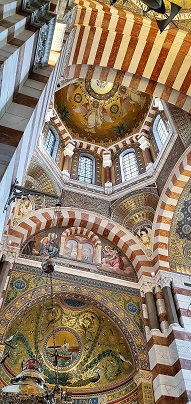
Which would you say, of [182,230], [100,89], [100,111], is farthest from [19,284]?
[100,89]

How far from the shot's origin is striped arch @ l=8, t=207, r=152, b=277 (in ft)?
30.5

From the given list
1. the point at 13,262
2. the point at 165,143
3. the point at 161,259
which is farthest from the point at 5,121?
the point at 165,143

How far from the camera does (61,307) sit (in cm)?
852

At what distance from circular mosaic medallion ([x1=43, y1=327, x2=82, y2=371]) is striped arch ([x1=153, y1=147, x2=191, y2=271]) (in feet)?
8.47

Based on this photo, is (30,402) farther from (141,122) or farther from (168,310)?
(141,122)

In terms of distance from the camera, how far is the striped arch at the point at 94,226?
30.5ft

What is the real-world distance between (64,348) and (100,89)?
8.72 metres

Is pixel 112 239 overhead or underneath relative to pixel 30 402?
overhead

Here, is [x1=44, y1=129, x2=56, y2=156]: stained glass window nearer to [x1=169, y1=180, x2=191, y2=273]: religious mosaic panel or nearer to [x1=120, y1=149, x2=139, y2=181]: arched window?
[x1=120, y1=149, x2=139, y2=181]: arched window

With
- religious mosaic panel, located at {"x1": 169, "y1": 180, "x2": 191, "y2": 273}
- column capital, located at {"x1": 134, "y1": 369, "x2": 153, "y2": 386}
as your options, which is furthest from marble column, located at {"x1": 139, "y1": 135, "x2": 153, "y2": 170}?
column capital, located at {"x1": 134, "y1": 369, "x2": 153, "y2": 386}

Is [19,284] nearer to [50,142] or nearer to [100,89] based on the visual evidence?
[50,142]

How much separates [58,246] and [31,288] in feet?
5.20

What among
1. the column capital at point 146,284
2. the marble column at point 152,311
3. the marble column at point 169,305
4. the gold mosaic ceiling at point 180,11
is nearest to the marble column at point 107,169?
the column capital at point 146,284

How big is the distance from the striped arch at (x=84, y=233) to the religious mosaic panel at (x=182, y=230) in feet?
6.36
